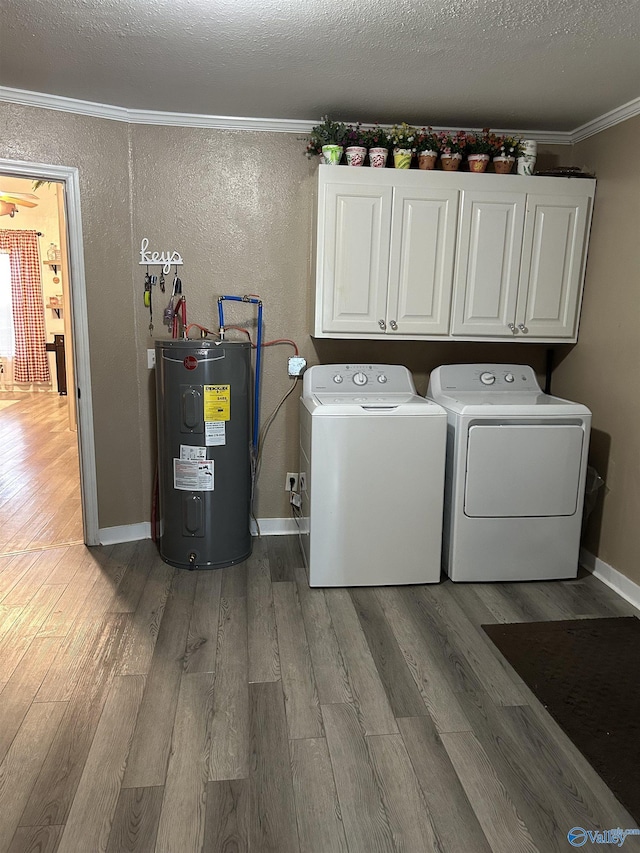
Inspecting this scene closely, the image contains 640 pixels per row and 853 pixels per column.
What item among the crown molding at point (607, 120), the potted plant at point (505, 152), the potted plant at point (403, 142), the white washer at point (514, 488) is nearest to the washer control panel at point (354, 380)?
the white washer at point (514, 488)

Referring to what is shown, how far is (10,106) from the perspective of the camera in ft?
9.59

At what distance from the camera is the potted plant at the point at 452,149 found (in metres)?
3.13

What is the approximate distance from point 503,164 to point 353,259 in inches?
36.8

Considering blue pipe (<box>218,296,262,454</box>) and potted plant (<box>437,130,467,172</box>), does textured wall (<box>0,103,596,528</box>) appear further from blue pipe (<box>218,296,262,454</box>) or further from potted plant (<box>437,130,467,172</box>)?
potted plant (<box>437,130,467,172</box>)

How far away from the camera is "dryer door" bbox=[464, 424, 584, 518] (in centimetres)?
299

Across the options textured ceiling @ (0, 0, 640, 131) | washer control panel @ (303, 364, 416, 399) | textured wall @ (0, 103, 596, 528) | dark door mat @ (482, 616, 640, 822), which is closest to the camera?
dark door mat @ (482, 616, 640, 822)

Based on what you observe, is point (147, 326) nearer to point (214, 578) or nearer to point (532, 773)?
point (214, 578)

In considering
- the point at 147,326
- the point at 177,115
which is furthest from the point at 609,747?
the point at 177,115

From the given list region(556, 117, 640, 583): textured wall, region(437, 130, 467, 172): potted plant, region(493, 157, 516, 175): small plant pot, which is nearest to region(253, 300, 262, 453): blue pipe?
region(437, 130, 467, 172): potted plant

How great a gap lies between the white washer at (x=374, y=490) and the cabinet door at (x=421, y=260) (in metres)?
0.46

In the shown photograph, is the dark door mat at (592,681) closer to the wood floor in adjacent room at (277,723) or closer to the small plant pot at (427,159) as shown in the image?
the wood floor in adjacent room at (277,723)

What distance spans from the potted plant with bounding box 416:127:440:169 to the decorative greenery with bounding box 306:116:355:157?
1.27 feet

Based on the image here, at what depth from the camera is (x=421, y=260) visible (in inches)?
125

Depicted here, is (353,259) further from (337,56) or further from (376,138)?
(337,56)
